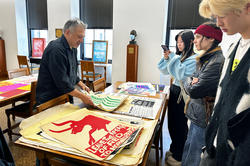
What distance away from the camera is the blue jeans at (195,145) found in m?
1.19

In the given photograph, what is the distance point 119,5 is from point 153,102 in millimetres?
3830


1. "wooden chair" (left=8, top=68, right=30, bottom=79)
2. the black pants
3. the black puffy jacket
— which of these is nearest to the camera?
the black puffy jacket

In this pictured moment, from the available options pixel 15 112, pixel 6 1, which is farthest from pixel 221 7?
pixel 6 1

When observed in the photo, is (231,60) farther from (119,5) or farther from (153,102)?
(119,5)

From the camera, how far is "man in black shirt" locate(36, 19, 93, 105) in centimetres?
142

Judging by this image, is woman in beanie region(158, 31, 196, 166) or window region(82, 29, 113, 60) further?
window region(82, 29, 113, 60)

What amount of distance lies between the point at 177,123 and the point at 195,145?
0.60 m

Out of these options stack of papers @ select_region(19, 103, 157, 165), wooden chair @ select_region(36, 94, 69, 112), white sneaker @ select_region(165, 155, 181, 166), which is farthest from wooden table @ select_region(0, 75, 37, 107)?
white sneaker @ select_region(165, 155, 181, 166)

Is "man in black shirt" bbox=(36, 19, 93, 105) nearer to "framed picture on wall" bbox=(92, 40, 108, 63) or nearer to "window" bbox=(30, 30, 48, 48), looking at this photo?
"framed picture on wall" bbox=(92, 40, 108, 63)

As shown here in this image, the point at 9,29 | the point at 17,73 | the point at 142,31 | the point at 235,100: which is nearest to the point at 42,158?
the point at 235,100

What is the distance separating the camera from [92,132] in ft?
2.97

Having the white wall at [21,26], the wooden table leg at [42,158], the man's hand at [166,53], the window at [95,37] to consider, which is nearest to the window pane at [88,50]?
the window at [95,37]

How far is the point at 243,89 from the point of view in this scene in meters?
0.61

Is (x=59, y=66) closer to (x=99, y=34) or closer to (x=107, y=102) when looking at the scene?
(x=107, y=102)
